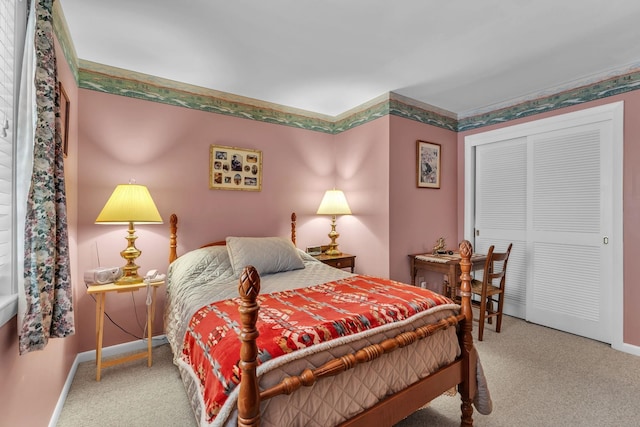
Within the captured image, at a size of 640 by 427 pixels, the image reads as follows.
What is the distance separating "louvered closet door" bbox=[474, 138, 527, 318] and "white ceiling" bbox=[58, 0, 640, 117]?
2.34 feet

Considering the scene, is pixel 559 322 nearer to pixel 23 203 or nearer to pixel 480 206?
pixel 480 206

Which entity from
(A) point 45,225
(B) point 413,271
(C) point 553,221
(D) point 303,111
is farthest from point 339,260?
(A) point 45,225

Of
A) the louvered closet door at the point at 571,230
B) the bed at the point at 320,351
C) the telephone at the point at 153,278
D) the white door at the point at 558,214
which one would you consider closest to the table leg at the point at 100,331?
the telephone at the point at 153,278

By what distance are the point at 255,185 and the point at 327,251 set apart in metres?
1.20

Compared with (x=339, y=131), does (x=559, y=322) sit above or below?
below

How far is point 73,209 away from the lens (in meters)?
2.41

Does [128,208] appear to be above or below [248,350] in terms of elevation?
above

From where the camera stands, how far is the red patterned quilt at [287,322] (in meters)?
1.24

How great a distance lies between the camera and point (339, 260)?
11.8 feet

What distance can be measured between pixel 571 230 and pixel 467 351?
7.24ft

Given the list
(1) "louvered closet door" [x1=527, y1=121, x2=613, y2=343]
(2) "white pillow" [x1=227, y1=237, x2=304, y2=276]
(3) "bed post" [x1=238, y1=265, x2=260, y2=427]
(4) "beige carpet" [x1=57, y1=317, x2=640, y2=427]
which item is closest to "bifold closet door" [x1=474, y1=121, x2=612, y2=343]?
(1) "louvered closet door" [x1=527, y1=121, x2=613, y2=343]

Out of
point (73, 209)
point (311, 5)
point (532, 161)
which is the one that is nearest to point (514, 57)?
point (532, 161)

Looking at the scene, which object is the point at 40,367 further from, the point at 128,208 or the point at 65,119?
the point at 65,119

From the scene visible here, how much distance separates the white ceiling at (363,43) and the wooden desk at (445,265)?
180 cm
